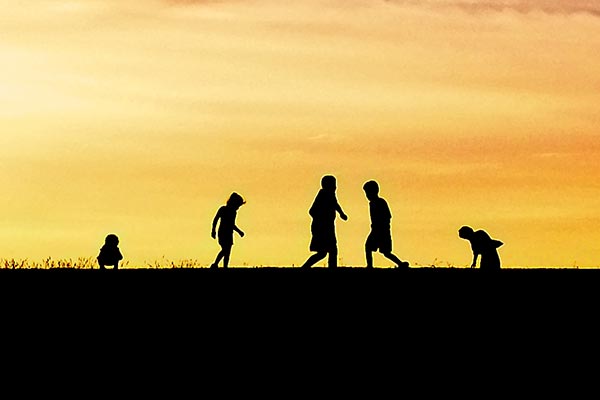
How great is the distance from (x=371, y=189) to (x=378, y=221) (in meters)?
0.57

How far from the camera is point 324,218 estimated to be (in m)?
24.9

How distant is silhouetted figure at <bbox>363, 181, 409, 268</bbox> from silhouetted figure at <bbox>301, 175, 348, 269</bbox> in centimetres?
57

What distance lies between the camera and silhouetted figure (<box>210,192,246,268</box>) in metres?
26.8

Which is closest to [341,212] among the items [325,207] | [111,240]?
[325,207]

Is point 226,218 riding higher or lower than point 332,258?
higher

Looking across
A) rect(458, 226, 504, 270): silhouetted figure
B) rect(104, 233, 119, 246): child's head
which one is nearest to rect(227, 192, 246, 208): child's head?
rect(104, 233, 119, 246): child's head

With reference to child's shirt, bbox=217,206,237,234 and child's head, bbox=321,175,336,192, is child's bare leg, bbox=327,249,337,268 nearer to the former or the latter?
child's head, bbox=321,175,336,192

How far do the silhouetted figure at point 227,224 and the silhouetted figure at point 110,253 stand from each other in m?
1.83

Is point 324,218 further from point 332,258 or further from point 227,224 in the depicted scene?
point 227,224
